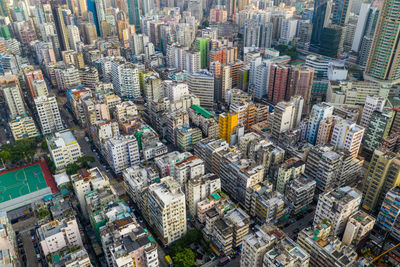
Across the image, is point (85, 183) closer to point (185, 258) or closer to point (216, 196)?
point (185, 258)

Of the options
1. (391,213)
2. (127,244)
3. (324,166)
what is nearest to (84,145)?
(127,244)

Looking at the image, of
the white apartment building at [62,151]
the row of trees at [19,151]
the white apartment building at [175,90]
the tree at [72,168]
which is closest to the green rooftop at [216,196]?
the tree at [72,168]

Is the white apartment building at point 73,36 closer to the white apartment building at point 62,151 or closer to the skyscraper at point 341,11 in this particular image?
the white apartment building at point 62,151

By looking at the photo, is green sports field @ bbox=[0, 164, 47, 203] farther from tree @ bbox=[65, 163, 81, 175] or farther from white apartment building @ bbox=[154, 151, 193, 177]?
white apartment building @ bbox=[154, 151, 193, 177]

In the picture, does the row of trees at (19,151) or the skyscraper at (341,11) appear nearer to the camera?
the row of trees at (19,151)

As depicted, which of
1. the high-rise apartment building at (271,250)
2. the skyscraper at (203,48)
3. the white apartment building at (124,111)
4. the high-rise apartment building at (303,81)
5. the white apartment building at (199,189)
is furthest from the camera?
the skyscraper at (203,48)

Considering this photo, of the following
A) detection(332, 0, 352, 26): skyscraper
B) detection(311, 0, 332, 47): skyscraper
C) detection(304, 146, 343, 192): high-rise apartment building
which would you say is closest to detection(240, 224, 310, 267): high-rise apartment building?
detection(304, 146, 343, 192): high-rise apartment building

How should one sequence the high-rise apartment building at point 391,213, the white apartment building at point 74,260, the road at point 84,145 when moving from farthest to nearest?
the road at point 84,145, the high-rise apartment building at point 391,213, the white apartment building at point 74,260

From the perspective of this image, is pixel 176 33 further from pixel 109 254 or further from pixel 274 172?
pixel 109 254
